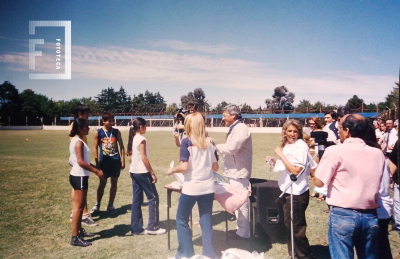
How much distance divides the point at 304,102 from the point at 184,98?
133 ft

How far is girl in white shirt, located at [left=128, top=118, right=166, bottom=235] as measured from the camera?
418 centimetres

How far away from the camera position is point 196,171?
3096 mm

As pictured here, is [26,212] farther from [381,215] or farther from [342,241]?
[381,215]

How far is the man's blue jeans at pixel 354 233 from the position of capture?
2135 mm

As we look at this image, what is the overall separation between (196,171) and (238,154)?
1.02 meters

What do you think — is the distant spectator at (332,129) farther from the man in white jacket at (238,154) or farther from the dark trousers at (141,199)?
the dark trousers at (141,199)

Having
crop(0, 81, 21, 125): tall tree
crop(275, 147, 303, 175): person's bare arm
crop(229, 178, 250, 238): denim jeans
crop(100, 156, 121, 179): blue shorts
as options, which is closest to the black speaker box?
crop(229, 178, 250, 238): denim jeans

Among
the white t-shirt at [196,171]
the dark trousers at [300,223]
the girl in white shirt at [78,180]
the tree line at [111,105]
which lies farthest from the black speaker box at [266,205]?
the tree line at [111,105]

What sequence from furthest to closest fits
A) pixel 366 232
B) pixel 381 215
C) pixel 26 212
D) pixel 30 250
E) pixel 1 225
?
pixel 26 212
pixel 1 225
pixel 30 250
pixel 381 215
pixel 366 232

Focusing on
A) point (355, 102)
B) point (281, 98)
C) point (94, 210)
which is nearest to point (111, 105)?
point (281, 98)

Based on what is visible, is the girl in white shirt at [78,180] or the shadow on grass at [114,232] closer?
the girl in white shirt at [78,180]

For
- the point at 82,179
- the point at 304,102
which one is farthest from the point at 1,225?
the point at 304,102

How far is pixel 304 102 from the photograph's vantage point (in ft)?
234

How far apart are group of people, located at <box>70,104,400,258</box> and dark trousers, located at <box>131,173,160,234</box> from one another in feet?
0.05
